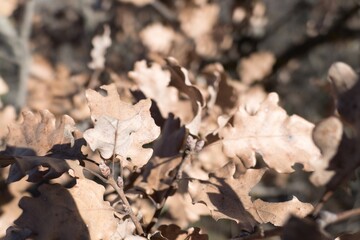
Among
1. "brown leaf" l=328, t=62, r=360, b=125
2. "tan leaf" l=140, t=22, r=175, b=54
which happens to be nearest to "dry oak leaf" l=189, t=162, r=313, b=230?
"brown leaf" l=328, t=62, r=360, b=125

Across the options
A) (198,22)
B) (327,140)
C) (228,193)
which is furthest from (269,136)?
(198,22)

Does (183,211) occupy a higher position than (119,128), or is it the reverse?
(119,128)

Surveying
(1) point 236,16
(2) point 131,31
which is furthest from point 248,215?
(2) point 131,31

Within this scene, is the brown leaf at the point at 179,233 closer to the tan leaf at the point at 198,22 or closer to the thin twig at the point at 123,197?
the thin twig at the point at 123,197

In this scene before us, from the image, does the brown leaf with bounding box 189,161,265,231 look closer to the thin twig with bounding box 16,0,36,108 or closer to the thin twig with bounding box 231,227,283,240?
the thin twig with bounding box 231,227,283,240

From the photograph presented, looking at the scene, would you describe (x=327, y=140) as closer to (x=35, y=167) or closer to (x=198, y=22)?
(x=35, y=167)

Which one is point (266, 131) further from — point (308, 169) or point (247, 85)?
point (247, 85)
